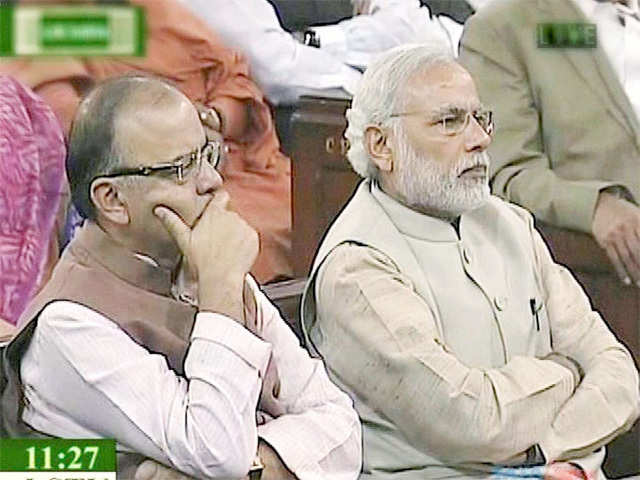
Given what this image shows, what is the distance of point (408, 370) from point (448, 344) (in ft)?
0.20

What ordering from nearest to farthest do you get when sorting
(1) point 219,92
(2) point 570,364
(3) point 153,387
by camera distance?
(3) point 153,387
(1) point 219,92
(2) point 570,364

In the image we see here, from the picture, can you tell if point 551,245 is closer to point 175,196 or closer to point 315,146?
point 315,146

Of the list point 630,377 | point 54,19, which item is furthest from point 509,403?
point 54,19

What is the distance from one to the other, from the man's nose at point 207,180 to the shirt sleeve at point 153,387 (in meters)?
0.13

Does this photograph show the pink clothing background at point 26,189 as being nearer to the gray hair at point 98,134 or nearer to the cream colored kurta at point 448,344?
the gray hair at point 98,134

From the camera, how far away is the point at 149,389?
4.44ft

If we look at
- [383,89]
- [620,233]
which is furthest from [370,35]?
[620,233]

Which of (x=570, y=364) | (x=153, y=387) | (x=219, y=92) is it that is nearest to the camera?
Result: (x=153, y=387)

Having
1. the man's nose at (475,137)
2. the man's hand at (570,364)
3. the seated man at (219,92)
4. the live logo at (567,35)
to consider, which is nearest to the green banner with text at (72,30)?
the seated man at (219,92)

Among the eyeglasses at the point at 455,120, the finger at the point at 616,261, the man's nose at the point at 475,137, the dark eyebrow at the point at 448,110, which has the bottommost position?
the finger at the point at 616,261

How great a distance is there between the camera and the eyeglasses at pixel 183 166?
1368 mm

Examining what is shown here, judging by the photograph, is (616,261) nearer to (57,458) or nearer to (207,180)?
(207,180)

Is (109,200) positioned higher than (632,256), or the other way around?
(109,200)

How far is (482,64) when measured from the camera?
61.8 inches
